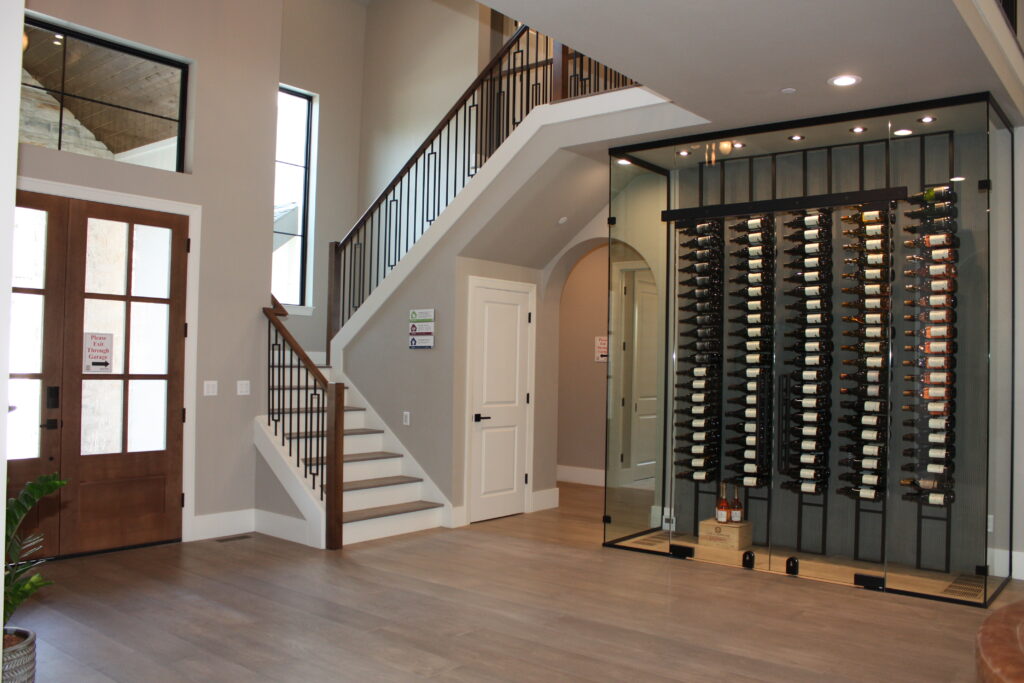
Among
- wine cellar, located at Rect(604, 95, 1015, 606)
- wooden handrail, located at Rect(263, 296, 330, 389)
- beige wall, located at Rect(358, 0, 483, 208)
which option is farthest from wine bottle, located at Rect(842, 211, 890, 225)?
beige wall, located at Rect(358, 0, 483, 208)

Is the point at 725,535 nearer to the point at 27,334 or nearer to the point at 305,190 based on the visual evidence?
the point at 27,334

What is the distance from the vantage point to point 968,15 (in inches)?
157

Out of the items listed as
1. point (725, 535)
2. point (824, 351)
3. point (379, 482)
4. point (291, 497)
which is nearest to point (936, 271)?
point (824, 351)

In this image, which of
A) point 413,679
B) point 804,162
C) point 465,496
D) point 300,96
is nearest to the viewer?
point 413,679

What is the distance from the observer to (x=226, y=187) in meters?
6.58

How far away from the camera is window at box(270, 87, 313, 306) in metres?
9.46

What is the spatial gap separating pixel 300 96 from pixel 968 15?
7.65m

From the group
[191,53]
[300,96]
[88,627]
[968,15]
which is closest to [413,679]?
[88,627]

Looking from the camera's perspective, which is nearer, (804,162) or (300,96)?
(804,162)

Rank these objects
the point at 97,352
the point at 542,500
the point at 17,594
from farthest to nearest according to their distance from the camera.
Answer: the point at 542,500 → the point at 97,352 → the point at 17,594

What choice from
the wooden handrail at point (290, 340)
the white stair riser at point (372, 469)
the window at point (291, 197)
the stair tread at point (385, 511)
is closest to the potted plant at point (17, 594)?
the wooden handrail at point (290, 340)

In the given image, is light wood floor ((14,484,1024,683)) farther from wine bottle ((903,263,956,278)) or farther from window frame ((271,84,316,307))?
window frame ((271,84,316,307))

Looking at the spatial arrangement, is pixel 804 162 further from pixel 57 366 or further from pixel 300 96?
pixel 300 96

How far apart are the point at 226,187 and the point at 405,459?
9.35 ft
